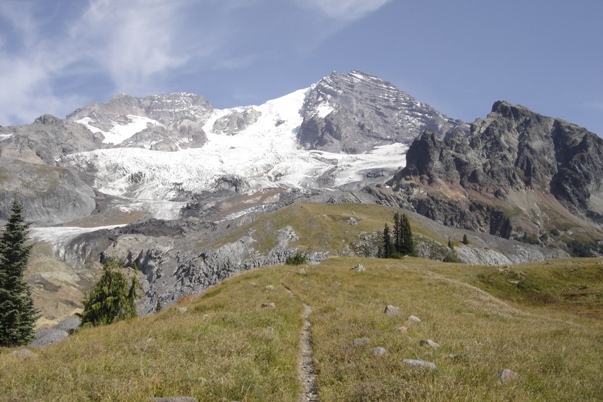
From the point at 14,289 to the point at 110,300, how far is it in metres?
15.8

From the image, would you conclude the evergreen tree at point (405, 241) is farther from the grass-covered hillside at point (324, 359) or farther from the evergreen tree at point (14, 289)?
the evergreen tree at point (14, 289)

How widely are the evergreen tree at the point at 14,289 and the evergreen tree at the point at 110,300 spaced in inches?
426

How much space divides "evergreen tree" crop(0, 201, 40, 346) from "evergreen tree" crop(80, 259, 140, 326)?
10824 millimetres

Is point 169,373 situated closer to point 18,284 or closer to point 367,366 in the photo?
point 367,366

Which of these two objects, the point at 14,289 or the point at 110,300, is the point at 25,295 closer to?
the point at 14,289

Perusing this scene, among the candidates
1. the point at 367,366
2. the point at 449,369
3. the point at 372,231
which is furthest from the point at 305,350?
the point at 372,231

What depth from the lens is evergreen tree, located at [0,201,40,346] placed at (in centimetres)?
4088

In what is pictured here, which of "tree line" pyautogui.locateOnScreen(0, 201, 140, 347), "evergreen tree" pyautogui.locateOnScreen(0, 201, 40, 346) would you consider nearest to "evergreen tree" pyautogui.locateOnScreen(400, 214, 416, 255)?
"tree line" pyautogui.locateOnScreen(0, 201, 140, 347)

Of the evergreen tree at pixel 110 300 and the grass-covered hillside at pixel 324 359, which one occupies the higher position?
the grass-covered hillside at pixel 324 359

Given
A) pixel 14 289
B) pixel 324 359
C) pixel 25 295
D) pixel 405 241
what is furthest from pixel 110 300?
pixel 405 241

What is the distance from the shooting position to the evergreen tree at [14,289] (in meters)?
40.9

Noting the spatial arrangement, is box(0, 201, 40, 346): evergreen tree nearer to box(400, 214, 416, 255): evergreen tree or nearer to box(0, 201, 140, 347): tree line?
box(0, 201, 140, 347): tree line

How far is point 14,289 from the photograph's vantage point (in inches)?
1686

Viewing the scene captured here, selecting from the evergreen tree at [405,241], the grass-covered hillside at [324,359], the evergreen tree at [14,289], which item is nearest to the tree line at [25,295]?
the evergreen tree at [14,289]
